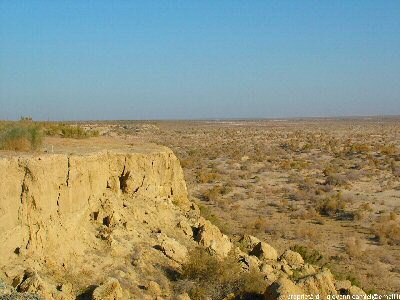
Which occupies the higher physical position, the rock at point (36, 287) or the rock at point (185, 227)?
the rock at point (36, 287)

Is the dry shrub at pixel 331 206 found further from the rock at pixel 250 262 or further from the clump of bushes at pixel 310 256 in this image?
the rock at pixel 250 262

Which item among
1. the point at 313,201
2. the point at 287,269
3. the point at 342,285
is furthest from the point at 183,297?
the point at 313,201

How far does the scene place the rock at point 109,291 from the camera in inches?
270

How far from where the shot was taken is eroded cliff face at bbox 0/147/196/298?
6984 millimetres

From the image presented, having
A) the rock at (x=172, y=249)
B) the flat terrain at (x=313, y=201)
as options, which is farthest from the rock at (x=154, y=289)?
the flat terrain at (x=313, y=201)

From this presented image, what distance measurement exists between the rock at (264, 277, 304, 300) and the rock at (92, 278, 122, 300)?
251 cm

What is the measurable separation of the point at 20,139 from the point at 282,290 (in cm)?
598

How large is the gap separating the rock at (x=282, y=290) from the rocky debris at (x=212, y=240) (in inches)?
81.2

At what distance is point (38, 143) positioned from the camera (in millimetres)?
9719

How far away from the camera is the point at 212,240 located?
10023 millimetres

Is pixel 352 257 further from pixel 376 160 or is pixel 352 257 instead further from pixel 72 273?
pixel 376 160

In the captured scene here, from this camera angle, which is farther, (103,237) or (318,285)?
(103,237)

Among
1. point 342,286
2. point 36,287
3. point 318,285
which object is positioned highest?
point 36,287

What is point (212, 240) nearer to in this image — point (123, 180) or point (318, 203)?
point (123, 180)
